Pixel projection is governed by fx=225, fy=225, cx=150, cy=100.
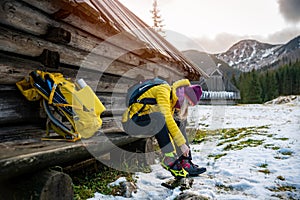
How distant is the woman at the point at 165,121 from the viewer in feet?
10.2

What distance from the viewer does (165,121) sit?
317cm

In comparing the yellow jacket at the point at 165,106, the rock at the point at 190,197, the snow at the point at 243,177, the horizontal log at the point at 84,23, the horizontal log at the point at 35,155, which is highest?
the horizontal log at the point at 84,23

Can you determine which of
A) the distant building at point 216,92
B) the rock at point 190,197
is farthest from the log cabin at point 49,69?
the distant building at point 216,92

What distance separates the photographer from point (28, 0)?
2701 millimetres

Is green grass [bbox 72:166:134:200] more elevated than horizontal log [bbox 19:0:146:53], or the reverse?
horizontal log [bbox 19:0:146:53]

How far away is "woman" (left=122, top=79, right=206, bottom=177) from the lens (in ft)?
10.2

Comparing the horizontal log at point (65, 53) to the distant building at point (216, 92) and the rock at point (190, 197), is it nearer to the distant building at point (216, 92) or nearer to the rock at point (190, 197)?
A: the rock at point (190, 197)

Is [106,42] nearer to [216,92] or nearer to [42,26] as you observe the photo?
[42,26]

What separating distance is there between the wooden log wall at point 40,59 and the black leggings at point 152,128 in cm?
21

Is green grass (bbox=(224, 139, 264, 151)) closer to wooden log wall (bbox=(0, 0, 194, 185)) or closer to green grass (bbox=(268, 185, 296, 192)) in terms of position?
green grass (bbox=(268, 185, 296, 192))

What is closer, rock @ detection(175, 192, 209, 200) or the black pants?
rock @ detection(175, 192, 209, 200)

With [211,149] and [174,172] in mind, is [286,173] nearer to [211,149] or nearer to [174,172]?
[174,172]

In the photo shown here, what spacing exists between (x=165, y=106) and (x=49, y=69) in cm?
171

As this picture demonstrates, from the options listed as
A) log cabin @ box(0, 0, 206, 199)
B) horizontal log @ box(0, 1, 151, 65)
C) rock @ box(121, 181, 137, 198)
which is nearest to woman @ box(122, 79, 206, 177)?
log cabin @ box(0, 0, 206, 199)
